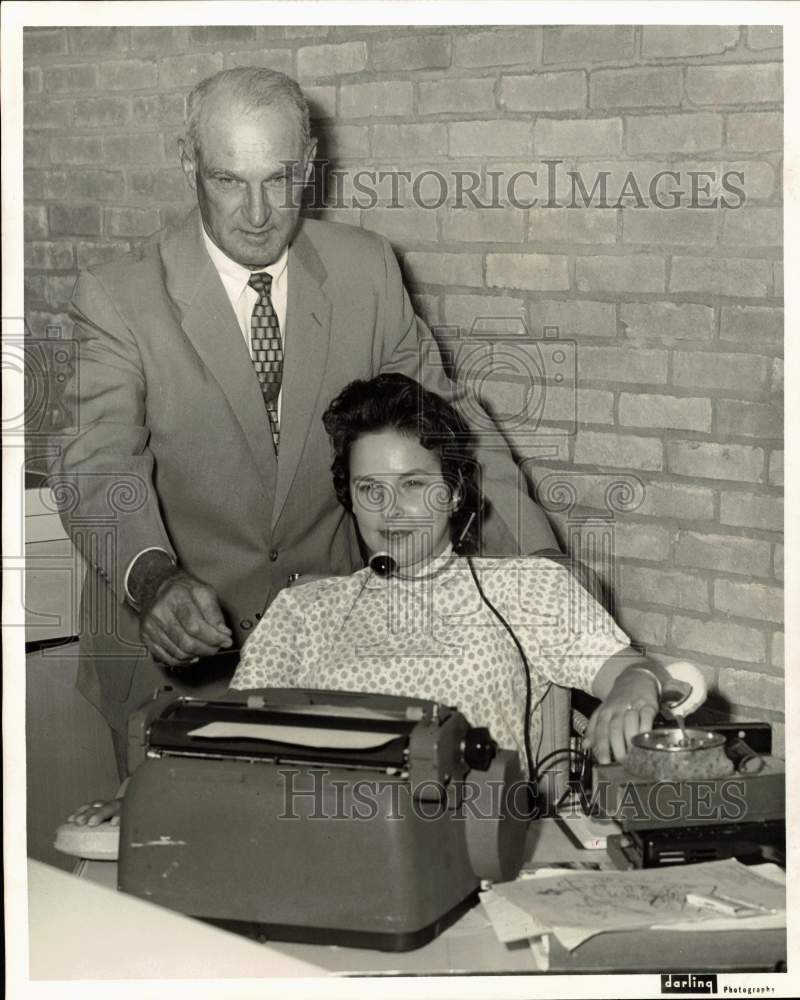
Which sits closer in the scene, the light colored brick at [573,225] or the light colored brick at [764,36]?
the light colored brick at [764,36]

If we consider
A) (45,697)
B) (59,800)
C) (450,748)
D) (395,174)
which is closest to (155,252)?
(395,174)

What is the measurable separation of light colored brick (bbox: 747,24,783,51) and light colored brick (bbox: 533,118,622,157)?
26 centimetres

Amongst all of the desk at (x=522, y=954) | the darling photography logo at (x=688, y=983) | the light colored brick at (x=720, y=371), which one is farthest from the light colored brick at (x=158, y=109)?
the darling photography logo at (x=688, y=983)

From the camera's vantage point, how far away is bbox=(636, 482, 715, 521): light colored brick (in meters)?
2.35

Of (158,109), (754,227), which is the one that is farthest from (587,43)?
(158,109)

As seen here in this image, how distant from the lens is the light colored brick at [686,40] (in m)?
2.13

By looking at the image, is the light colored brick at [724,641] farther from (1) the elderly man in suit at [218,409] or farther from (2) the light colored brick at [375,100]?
(2) the light colored brick at [375,100]

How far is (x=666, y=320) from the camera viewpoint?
2322 millimetres

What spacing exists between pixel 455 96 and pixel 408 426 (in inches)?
29.6

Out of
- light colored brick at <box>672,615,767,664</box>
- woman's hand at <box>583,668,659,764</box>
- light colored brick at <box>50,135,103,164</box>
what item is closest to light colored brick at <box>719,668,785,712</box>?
light colored brick at <box>672,615,767,664</box>

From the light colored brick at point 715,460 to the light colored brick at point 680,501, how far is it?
3 cm

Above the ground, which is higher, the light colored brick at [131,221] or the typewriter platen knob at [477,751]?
the light colored brick at [131,221]

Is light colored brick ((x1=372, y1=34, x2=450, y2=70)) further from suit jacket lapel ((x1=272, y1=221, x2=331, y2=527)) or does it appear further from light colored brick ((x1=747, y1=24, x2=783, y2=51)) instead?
light colored brick ((x1=747, y1=24, x2=783, y2=51))

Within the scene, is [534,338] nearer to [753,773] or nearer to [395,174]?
[395,174]
